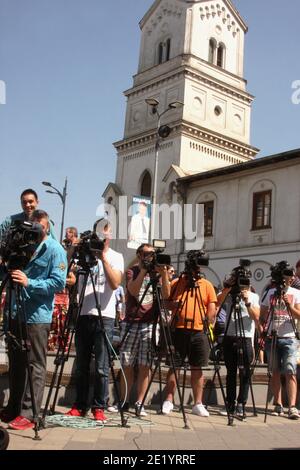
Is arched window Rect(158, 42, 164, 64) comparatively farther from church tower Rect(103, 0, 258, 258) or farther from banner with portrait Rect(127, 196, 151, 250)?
banner with portrait Rect(127, 196, 151, 250)

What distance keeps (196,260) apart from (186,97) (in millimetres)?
26031

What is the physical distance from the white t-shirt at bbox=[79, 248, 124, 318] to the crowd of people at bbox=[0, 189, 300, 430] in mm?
11

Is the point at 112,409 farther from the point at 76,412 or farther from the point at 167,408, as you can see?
the point at 76,412

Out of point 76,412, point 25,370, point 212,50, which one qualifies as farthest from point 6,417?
point 212,50

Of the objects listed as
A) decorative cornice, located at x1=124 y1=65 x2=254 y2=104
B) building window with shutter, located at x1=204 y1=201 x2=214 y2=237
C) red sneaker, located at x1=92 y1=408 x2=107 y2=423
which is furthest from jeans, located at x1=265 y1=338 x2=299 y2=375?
decorative cornice, located at x1=124 y1=65 x2=254 y2=104

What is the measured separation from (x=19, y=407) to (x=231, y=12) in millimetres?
35274

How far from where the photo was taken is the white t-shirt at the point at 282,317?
7.30 m

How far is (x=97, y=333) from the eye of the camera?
5699mm

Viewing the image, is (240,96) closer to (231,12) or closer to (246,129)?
(246,129)

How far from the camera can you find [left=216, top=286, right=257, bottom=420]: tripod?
22.0 feet

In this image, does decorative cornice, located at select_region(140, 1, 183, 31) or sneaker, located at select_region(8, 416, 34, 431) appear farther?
decorative cornice, located at select_region(140, 1, 183, 31)

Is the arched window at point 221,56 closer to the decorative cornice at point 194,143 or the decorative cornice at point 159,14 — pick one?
the decorative cornice at point 159,14

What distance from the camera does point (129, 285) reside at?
6.23 metres
